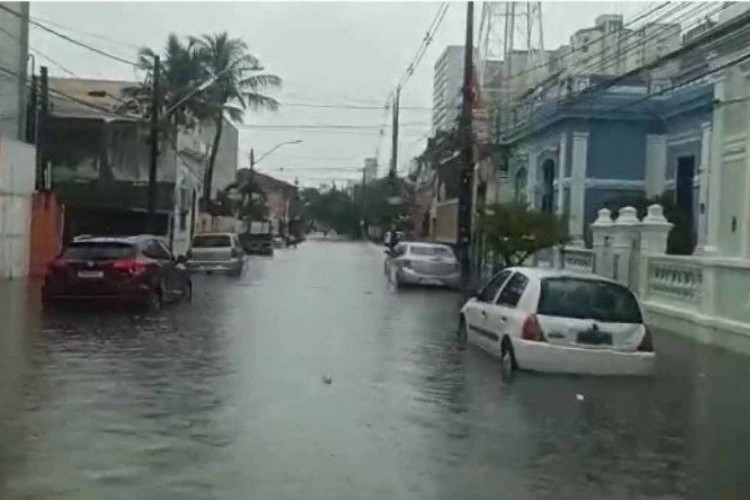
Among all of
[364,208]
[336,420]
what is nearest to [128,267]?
[336,420]

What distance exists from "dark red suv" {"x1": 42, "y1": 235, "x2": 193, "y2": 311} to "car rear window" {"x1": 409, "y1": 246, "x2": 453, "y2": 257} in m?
14.2

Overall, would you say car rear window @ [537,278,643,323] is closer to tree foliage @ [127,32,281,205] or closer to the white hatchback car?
the white hatchback car

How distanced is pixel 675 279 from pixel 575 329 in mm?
9329

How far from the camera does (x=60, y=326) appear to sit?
19.2 m

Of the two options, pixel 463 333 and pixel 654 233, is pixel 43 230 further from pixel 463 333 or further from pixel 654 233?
pixel 463 333

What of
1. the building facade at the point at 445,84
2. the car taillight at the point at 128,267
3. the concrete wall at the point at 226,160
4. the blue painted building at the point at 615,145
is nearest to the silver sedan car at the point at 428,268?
the blue painted building at the point at 615,145

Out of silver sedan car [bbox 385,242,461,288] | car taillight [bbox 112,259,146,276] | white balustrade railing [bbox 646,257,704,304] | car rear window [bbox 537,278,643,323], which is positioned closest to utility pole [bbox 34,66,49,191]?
silver sedan car [bbox 385,242,461,288]

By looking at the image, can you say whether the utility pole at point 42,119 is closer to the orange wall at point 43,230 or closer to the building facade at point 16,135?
the orange wall at point 43,230

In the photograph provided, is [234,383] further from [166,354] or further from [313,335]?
[313,335]

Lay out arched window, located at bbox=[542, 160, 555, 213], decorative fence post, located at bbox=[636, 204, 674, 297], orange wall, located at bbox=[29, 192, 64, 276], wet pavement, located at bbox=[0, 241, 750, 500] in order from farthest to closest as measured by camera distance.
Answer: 1. arched window, located at bbox=[542, 160, 555, 213]
2. orange wall, located at bbox=[29, 192, 64, 276]
3. decorative fence post, located at bbox=[636, 204, 674, 297]
4. wet pavement, located at bbox=[0, 241, 750, 500]

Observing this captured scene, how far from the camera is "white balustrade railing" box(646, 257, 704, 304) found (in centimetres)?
2189

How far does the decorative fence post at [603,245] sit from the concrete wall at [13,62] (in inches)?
634

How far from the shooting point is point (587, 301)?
14.8m

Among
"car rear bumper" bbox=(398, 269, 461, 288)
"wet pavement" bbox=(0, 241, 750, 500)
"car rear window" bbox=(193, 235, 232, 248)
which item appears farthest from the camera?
"car rear window" bbox=(193, 235, 232, 248)
